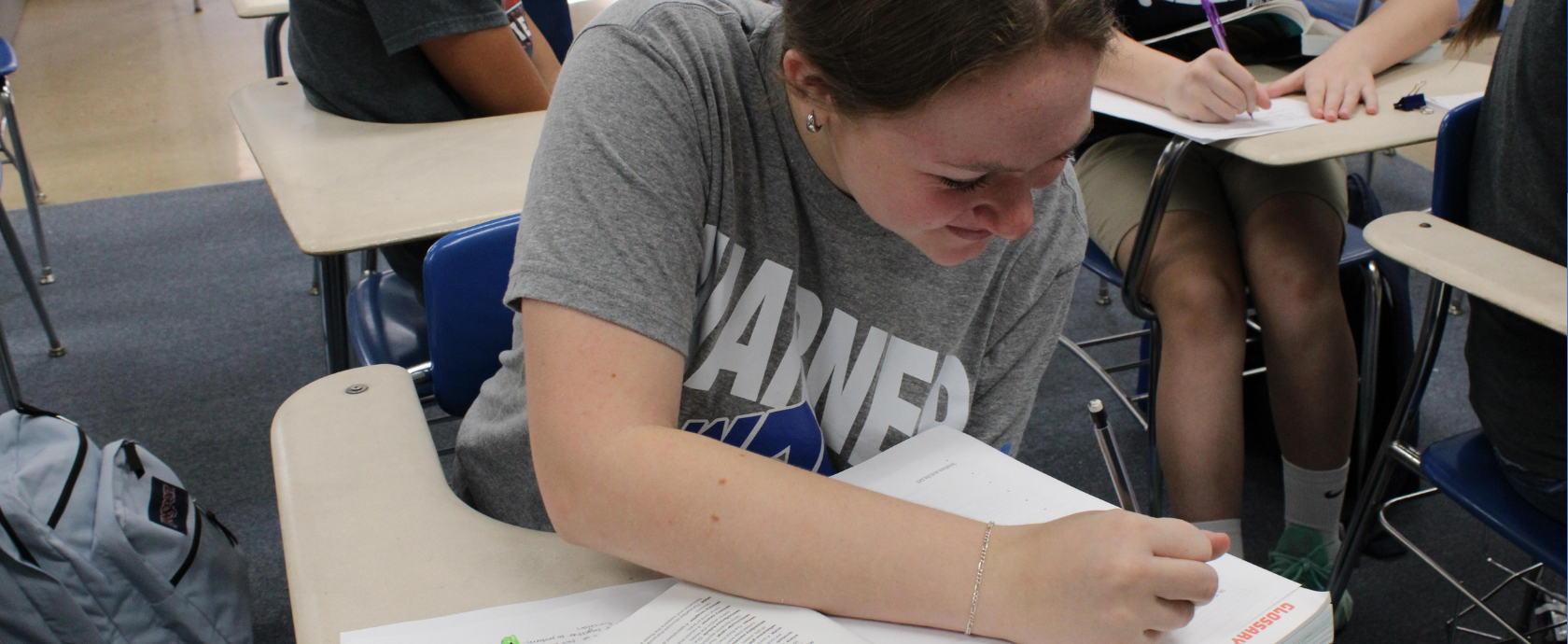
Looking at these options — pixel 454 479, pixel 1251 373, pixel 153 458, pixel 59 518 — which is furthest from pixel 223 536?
pixel 1251 373

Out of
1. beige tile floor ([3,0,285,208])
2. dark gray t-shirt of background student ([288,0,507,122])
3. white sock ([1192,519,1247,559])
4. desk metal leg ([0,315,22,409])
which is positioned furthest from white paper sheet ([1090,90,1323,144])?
beige tile floor ([3,0,285,208])

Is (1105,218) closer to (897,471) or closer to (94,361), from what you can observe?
(897,471)

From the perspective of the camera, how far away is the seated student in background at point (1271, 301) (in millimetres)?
1477

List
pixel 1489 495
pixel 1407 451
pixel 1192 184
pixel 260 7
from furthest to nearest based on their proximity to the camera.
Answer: pixel 260 7 → pixel 1192 184 → pixel 1407 451 → pixel 1489 495

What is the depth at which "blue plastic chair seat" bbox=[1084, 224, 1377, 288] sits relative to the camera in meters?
1.59

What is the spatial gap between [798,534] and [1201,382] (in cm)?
105

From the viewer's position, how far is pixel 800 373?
841 mm

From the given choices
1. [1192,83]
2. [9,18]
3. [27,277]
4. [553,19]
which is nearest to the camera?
[1192,83]

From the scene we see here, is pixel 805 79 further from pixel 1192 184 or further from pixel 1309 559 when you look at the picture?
pixel 1309 559

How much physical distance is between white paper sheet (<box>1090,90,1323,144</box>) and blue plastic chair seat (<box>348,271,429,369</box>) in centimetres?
97

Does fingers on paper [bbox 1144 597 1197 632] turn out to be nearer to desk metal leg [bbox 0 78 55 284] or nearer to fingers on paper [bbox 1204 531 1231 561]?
fingers on paper [bbox 1204 531 1231 561]

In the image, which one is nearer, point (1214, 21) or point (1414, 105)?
point (1414, 105)

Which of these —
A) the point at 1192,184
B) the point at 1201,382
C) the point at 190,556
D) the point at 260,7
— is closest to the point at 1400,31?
the point at 1192,184

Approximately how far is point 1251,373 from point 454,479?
1.47 metres
